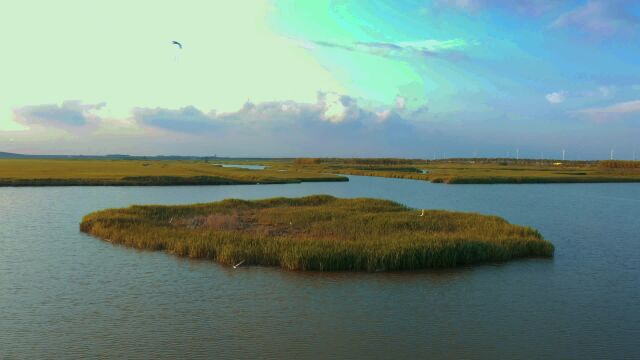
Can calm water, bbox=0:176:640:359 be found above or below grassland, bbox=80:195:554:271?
below

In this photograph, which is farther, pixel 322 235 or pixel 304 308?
pixel 322 235

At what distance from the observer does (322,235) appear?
23297mm

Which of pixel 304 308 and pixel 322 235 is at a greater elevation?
pixel 322 235

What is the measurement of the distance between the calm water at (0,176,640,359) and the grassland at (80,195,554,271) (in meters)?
0.73

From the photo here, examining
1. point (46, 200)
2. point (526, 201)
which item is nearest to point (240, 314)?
point (46, 200)

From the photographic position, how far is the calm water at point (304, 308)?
39.4 ft

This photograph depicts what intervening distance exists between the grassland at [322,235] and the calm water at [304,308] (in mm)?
729

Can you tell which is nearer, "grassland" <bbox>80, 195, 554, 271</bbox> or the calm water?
the calm water

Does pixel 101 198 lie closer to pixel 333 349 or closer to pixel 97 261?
pixel 97 261

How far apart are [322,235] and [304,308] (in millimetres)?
8773

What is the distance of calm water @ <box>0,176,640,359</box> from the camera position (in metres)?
12.0

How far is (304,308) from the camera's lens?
14.6 m

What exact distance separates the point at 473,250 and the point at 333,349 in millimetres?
9982

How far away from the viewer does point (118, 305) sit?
14.6 m
